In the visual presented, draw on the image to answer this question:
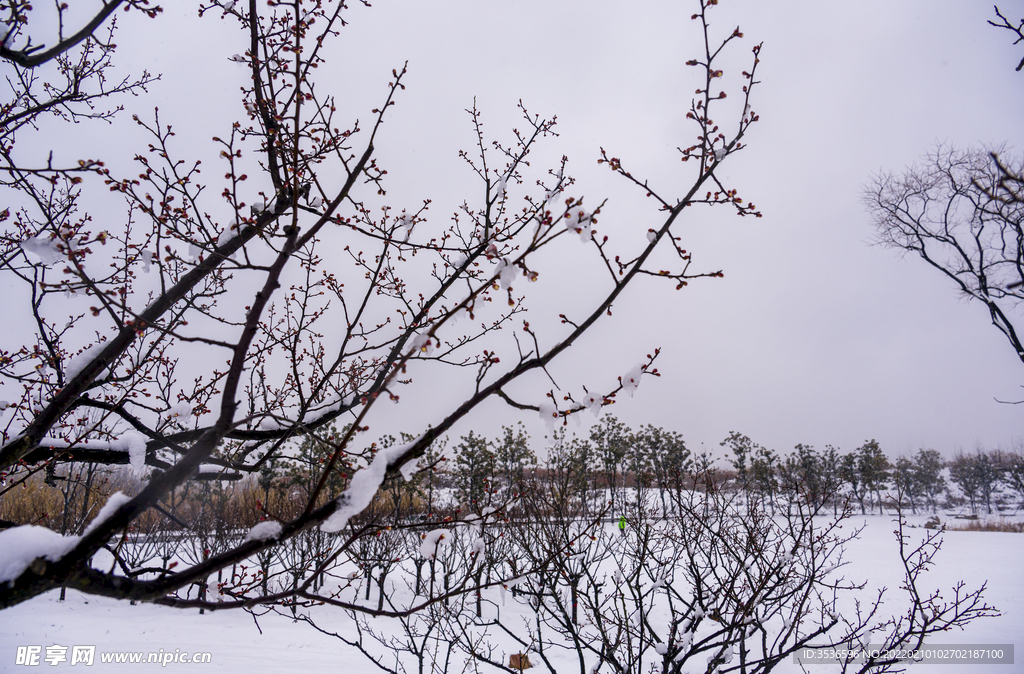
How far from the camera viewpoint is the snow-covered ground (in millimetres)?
7668

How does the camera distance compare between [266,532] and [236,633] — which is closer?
[266,532]

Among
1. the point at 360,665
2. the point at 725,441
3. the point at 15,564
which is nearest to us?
the point at 15,564

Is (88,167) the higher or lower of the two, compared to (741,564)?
higher

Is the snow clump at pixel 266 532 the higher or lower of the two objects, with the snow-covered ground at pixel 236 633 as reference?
higher

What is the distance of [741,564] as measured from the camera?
132 inches

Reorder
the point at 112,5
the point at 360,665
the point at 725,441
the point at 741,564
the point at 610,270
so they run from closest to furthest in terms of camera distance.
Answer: the point at 610,270, the point at 112,5, the point at 741,564, the point at 360,665, the point at 725,441

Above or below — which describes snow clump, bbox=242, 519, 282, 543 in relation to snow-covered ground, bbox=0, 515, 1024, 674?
above

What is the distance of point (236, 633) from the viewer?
991 cm

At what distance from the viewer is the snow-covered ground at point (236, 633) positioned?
302 inches

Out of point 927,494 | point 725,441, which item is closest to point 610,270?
point 725,441

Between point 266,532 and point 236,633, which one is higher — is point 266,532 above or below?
above

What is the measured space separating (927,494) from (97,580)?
49202mm

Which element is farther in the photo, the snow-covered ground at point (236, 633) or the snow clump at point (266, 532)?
the snow-covered ground at point (236, 633)

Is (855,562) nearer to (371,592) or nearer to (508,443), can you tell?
(508,443)
